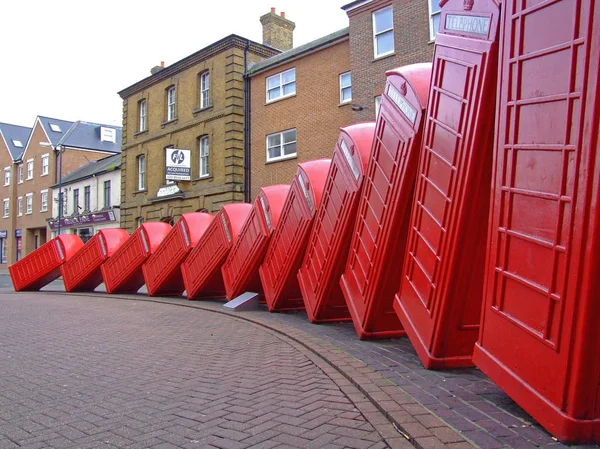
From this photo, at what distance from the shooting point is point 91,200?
3366 centimetres

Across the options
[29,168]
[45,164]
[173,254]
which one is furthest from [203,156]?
[29,168]

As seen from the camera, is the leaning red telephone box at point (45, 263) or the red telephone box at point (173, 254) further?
the leaning red telephone box at point (45, 263)

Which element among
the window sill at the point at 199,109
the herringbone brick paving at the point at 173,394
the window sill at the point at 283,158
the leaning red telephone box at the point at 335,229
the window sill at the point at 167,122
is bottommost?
the herringbone brick paving at the point at 173,394

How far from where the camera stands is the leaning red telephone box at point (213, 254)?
1130 centimetres

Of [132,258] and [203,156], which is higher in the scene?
[203,156]

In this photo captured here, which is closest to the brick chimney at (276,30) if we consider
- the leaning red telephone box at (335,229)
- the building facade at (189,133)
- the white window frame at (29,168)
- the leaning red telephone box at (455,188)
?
the building facade at (189,133)

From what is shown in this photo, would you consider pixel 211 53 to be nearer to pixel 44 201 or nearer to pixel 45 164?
pixel 44 201

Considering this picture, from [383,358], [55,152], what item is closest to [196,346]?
[383,358]

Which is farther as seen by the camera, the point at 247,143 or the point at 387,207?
the point at 247,143

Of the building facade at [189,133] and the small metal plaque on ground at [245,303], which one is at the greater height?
the building facade at [189,133]

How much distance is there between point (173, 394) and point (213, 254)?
24.1 ft

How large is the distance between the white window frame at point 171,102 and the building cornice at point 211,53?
693 millimetres

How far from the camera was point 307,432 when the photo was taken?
3389 mm

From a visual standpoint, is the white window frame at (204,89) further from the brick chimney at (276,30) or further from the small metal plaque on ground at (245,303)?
the small metal plaque on ground at (245,303)
